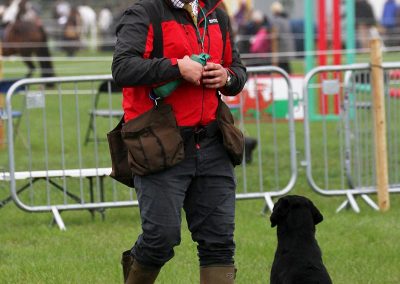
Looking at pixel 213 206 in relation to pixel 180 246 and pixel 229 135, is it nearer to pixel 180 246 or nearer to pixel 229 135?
pixel 229 135

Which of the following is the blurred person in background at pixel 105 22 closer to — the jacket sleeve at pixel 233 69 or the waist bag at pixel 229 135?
the jacket sleeve at pixel 233 69

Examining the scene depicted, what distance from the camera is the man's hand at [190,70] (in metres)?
4.78

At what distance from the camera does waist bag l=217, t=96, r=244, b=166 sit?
16.7 feet

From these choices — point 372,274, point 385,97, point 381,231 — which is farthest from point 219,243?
point 385,97

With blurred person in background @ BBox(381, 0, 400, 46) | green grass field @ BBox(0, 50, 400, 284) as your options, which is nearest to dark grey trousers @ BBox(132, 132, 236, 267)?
green grass field @ BBox(0, 50, 400, 284)

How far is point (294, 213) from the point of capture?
539cm

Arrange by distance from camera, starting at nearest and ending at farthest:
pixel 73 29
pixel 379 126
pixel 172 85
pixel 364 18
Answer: pixel 172 85 → pixel 379 126 → pixel 364 18 → pixel 73 29

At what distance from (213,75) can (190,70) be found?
0.16 metres

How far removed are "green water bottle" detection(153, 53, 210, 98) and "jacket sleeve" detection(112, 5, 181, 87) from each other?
0.19ft

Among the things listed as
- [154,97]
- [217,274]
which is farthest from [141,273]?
[154,97]

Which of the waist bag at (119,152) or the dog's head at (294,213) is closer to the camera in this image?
the waist bag at (119,152)

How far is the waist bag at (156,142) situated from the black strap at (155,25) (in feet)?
0.81

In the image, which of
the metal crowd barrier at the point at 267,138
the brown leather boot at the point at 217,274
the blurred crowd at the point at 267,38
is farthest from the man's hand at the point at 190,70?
the blurred crowd at the point at 267,38

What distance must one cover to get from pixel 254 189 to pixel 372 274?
3.19 m
